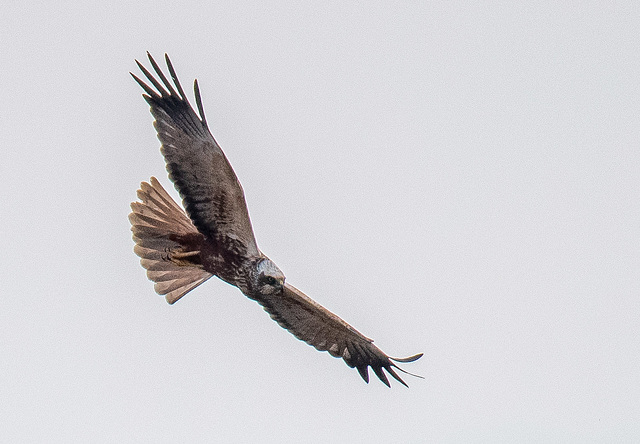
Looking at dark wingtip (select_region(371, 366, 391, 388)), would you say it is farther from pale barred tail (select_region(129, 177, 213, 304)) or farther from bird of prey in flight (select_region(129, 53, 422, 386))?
pale barred tail (select_region(129, 177, 213, 304))

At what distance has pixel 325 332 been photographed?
54.0 feet

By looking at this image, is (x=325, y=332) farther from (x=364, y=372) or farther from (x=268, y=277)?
(x=268, y=277)

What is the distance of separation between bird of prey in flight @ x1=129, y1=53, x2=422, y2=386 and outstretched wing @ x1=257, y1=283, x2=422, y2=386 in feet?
0.04

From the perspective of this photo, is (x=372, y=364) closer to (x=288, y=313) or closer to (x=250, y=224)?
(x=288, y=313)

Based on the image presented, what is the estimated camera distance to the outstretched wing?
15828 mm

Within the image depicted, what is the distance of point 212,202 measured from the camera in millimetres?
14289

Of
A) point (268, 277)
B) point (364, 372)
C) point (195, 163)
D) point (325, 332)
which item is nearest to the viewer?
point (195, 163)

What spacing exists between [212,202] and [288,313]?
8.10ft

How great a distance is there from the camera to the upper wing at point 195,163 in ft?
45.9

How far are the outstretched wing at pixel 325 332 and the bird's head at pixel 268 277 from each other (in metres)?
0.71

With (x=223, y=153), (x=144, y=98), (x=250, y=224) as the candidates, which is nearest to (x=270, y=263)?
(x=250, y=224)

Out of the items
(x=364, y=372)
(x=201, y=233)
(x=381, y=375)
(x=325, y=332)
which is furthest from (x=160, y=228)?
(x=381, y=375)

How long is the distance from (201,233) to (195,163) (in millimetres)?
993

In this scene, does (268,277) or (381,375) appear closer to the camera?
(268,277)
